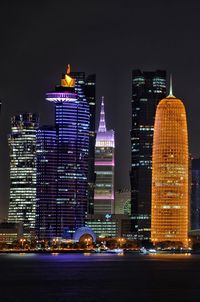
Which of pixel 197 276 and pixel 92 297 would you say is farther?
pixel 197 276

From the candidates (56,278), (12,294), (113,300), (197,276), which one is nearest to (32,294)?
(12,294)

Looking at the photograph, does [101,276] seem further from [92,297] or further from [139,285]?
[92,297]

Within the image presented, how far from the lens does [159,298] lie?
145375 mm

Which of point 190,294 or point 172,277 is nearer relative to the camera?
point 190,294

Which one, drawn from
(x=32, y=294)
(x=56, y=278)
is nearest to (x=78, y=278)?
(x=56, y=278)

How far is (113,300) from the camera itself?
143000 millimetres

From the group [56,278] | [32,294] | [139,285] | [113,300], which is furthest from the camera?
[56,278]

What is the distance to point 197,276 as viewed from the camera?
198375 millimetres

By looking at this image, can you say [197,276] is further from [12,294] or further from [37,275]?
[12,294]

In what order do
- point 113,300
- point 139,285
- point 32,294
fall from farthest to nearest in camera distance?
point 139,285, point 32,294, point 113,300

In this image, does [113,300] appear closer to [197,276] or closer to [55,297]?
[55,297]

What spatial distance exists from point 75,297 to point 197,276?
55.3 metres

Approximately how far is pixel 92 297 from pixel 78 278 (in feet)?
136

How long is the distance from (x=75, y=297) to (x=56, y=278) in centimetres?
4129
